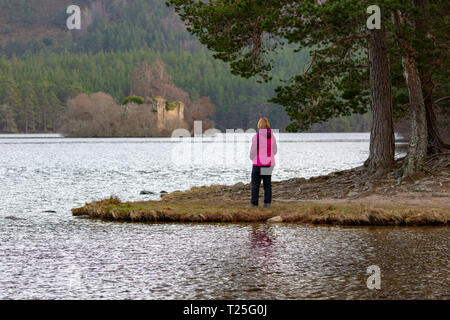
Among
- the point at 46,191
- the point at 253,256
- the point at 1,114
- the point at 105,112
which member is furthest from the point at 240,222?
the point at 1,114

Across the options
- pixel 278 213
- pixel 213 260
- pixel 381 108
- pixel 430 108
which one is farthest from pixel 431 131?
A: pixel 213 260

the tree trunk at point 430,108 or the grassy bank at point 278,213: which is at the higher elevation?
the tree trunk at point 430,108

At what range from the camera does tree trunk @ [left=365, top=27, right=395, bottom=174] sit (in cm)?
2216

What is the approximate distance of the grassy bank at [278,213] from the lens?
51.3 feet

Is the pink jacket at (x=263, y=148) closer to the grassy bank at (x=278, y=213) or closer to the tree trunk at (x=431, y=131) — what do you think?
the grassy bank at (x=278, y=213)

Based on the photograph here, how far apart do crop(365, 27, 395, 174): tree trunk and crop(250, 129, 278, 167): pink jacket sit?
711 cm

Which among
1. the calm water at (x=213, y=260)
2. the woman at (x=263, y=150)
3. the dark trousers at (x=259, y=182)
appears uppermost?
the woman at (x=263, y=150)

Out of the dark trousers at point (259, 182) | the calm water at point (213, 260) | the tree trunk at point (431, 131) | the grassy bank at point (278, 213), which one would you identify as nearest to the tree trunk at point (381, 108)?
the tree trunk at point (431, 131)

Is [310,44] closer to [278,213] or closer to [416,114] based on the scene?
[416,114]

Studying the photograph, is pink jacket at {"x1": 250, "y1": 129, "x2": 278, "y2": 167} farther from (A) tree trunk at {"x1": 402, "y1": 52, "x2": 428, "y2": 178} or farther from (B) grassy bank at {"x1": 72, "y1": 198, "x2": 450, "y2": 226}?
(A) tree trunk at {"x1": 402, "y1": 52, "x2": 428, "y2": 178}

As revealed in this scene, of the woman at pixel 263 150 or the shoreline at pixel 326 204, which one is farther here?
the woman at pixel 263 150

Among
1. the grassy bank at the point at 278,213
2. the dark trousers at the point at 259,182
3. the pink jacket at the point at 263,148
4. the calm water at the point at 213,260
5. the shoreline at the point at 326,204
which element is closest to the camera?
the calm water at the point at 213,260

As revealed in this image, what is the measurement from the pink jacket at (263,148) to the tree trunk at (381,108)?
711 centimetres

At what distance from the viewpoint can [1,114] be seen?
19962cm
